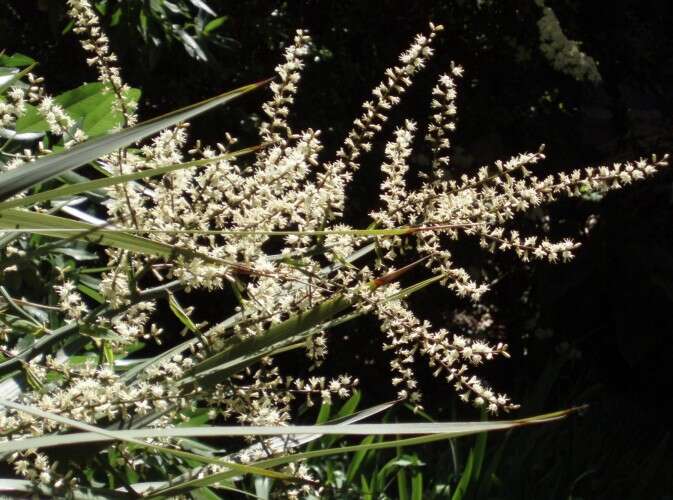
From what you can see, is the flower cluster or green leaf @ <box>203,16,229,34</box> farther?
the flower cluster

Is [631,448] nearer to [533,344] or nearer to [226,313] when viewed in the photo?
[533,344]

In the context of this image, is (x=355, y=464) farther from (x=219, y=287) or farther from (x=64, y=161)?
(x=64, y=161)

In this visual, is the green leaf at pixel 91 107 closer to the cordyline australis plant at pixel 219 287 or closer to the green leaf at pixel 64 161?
the cordyline australis plant at pixel 219 287

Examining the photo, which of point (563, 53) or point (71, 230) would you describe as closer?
point (71, 230)

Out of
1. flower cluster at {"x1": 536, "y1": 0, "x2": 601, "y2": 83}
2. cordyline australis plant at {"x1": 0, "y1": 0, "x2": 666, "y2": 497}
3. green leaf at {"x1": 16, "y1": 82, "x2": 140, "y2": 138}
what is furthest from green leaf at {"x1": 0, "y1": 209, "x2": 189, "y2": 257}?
flower cluster at {"x1": 536, "y1": 0, "x2": 601, "y2": 83}

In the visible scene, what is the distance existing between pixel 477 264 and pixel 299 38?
2470 millimetres

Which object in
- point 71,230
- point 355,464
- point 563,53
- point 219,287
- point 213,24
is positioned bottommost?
point 355,464

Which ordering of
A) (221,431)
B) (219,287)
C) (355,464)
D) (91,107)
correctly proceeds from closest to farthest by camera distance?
(221,431), (219,287), (91,107), (355,464)

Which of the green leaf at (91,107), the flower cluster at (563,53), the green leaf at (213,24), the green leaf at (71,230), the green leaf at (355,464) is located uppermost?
the green leaf at (213,24)

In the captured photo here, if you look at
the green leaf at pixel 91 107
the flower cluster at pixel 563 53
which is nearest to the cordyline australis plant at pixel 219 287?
the green leaf at pixel 91 107

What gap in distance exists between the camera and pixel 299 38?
1324mm

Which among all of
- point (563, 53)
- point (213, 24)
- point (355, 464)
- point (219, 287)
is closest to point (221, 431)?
point (219, 287)

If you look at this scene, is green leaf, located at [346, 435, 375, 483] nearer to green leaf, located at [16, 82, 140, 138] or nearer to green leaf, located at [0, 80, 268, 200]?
green leaf, located at [16, 82, 140, 138]

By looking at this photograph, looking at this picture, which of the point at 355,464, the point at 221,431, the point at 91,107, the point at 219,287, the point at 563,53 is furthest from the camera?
the point at 563,53
